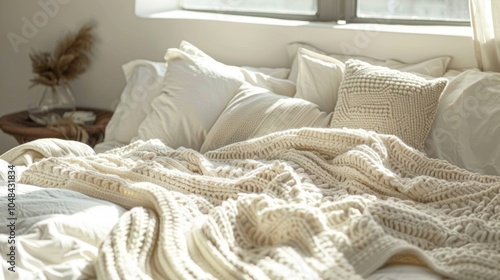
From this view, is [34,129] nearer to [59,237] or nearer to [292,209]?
[59,237]

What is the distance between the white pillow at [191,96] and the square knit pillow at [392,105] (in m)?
0.47

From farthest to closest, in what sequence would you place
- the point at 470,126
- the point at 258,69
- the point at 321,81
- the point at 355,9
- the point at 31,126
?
the point at 31,126
the point at 355,9
the point at 258,69
the point at 321,81
the point at 470,126

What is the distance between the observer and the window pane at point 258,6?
12.2 feet

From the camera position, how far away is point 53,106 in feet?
12.5

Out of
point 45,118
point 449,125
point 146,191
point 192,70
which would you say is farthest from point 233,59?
point 146,191

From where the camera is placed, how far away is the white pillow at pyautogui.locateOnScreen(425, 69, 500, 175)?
2.70 meters

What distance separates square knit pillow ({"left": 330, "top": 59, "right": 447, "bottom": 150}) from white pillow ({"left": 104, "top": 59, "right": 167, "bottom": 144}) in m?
0.85

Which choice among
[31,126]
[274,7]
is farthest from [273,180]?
[31,126]

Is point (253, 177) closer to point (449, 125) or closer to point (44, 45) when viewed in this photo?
point (449, 125)

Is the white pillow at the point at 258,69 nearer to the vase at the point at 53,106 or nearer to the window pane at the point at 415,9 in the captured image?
the window pane at the point at 415,9

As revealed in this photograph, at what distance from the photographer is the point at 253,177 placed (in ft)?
7.64

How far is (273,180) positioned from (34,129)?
1702 millimetres

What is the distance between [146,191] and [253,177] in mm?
314

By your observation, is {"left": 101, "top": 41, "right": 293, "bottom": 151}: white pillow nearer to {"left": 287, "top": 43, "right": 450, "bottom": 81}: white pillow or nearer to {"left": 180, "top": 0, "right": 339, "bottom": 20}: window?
{"left": 287, "top": 43, "right": 450, "bottom": 81}: white pillow
